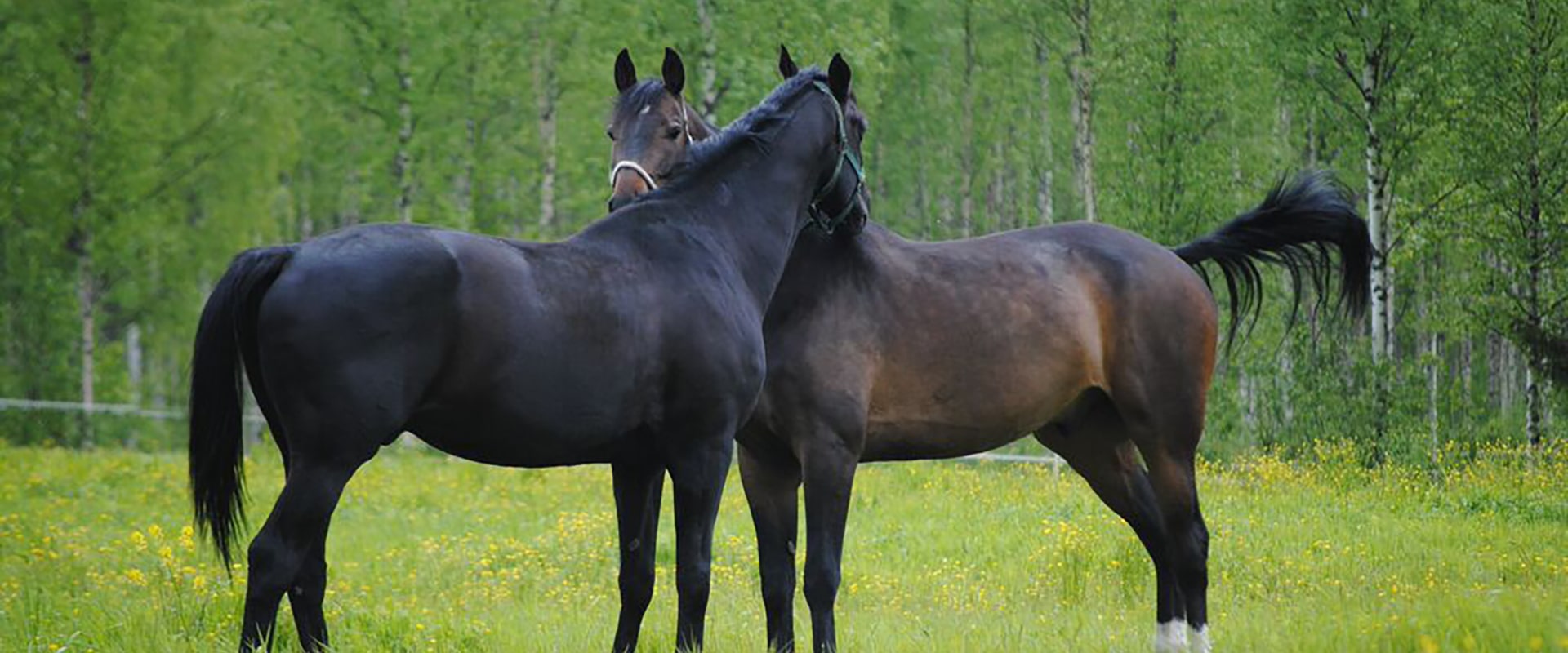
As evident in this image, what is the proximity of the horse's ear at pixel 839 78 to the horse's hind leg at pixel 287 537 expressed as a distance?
296 centimetres

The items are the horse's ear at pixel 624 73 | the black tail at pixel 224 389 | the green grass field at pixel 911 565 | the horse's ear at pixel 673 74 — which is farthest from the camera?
the horse's ear at pixel 624 73

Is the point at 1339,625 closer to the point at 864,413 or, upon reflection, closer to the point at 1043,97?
the point at 864,413

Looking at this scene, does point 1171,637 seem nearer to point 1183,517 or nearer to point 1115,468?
point 1183,517

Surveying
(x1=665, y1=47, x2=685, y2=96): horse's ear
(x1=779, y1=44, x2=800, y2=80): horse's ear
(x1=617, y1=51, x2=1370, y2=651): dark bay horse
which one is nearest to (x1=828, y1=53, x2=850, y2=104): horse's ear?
(x1=617, y1=51, x2=1370, y2=651): dark bay horse

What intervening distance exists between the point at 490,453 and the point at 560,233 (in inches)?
942

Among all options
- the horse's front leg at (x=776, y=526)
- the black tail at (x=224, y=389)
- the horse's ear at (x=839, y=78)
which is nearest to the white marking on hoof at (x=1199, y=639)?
the horse's front leg at (x=776, y=526)

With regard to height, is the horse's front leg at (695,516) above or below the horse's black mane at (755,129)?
below

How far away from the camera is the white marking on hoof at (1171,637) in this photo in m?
7.22

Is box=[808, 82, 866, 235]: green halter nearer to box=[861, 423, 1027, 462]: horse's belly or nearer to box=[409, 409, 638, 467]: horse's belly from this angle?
box=[861, 423, 1027, 462]: horse's belly

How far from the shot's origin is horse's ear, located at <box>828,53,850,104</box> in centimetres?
680

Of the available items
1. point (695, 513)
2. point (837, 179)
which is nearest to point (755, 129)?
point (837, 179)

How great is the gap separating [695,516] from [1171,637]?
2843 mm

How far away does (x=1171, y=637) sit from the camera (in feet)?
24.0

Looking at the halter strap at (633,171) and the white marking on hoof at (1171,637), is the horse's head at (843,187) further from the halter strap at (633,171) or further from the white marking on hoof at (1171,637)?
the white marking on hoof at (1171,637)
